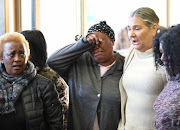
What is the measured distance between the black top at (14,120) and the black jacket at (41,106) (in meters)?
0.03

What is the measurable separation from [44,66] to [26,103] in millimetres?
503

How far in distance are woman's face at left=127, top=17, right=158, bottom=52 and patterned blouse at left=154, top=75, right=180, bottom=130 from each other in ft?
1.63

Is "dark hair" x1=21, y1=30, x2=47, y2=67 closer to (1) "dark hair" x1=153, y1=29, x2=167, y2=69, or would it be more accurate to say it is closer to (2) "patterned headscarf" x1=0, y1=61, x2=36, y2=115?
(2) "patterned headscarf" x1=0, y1=61, x2=36, y2=115

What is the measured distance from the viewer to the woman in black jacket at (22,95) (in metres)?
1.61

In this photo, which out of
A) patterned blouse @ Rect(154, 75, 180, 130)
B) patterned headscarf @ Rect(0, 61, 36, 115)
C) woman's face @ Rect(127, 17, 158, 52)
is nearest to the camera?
patterned blouse @ Rect(154, 75, 180, 130)

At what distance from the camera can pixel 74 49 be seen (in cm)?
199

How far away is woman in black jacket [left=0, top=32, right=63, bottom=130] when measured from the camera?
1607 millimetres

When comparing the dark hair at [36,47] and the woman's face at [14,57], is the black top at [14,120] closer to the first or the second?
the woman's face at [14,57]

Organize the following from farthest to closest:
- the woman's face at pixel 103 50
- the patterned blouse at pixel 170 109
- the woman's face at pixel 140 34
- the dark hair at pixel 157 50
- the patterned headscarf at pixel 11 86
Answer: the woman's face at pixel 103 50 → the woman's face at pixel 140 34 → the patterned headscarf at pixel 11 86 → the dark hair at pixel 157 50 → the patterned blouse at pixel 170 109

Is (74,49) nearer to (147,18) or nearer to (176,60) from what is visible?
(147,18)

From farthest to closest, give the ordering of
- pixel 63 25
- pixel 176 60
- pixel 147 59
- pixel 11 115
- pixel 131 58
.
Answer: pixel 63 25
pixel 131 58
pixel 147 59
pixel 11 115
pixel 176 60

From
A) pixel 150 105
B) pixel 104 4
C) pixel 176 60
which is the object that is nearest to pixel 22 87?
pixel 150 105

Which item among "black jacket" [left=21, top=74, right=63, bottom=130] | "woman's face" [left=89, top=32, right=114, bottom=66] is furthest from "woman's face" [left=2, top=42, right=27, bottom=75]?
"woman's face" [left=89, top=32, right=114, bottom=66]

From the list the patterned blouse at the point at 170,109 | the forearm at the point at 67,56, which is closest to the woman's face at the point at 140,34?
the forearm at the point at 67,56
